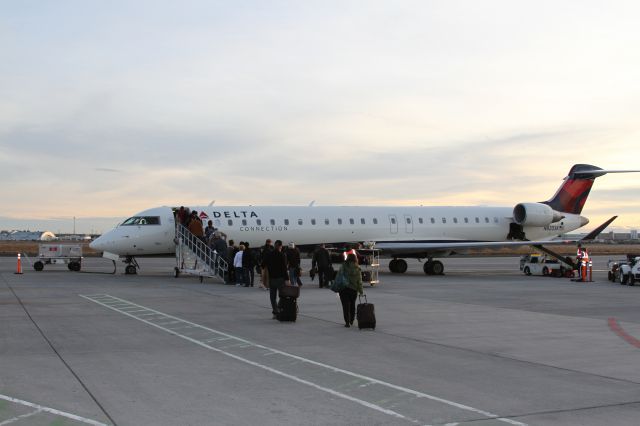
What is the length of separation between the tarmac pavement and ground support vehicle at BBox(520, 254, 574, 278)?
13.8 meters

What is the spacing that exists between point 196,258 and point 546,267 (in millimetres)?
15911

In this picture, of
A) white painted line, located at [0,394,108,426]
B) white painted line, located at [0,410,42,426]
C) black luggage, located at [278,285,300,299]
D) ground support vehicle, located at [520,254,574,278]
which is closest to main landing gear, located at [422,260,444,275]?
ground support vehicle, located at [520,254,574,278]

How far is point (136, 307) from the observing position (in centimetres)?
1593

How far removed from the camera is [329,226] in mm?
31781

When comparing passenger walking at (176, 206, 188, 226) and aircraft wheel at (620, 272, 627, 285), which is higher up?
passenger walking at (176, 206, 188, 226)

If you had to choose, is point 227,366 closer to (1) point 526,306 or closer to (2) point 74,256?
(1) point 526,306

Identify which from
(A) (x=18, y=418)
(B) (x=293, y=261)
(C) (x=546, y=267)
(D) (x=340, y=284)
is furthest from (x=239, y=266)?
(A) (x=18, y=418)

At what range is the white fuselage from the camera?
1133 inches

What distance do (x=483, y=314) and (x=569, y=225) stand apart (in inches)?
970

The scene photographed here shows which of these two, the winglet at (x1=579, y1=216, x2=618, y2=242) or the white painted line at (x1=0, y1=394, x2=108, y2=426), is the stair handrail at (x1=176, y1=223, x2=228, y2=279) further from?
the white painted line at (x1=0, y1=394, x2=108, y2=426)

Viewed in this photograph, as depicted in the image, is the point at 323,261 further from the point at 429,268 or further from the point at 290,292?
the point at 429,268

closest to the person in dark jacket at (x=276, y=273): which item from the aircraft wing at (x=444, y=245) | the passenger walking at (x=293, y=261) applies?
the passenger walking at (x=293, y=261)

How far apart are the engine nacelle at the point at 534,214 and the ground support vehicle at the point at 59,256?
21.9 metres

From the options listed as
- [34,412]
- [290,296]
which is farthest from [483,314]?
[34,412]
